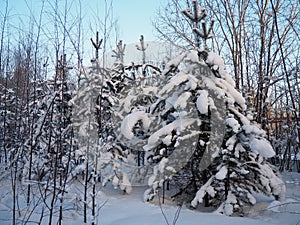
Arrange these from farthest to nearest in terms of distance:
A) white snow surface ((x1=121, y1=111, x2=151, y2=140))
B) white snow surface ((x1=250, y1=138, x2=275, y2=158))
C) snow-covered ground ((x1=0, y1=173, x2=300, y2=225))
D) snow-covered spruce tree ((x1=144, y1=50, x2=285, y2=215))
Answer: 1. white snow surface ((x1=121, y1=111, x2=151, y2=140))
2. snow-covered spruce tree ((x1=144, y1=50, x2=285, y2=215))
3. white snow surface ((x1=250, y1=138, x2=275, y2=158))
4. snow-covered ground ((x1=0, y1=173, x2=300, y2=225))

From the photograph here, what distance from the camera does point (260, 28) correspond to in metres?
8.41

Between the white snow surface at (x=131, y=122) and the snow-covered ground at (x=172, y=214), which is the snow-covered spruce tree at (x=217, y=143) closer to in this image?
the snow-covered ground at (x=172, y=214)

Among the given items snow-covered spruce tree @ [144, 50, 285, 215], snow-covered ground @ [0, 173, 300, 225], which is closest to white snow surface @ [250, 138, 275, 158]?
snow-covered spruce tree @ [144, 50, 285, 215]

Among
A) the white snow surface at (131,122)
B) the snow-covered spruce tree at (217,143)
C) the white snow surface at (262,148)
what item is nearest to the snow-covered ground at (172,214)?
the snow-covered spruce tree at (217,143)

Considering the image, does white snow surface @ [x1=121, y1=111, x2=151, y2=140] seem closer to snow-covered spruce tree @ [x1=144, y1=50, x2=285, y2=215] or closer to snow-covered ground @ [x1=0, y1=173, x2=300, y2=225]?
snow-covered spruce tree @ [x1=144, y1=50, x2=285, y2=215]

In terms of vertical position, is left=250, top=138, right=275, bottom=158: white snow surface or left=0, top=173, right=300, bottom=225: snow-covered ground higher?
left=250, top=138, right=275, bottom=158: white snow surface

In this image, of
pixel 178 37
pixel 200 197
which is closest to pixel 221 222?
→ pixel 200 197

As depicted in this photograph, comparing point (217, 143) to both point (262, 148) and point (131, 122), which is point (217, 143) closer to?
point (262, 148)

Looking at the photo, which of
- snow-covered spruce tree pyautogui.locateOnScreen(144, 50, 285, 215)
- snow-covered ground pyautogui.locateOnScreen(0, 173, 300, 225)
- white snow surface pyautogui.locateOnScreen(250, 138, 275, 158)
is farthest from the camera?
snow-covered spruce tree pyautogui.locateOnScreen(144, 50, 285, 215)

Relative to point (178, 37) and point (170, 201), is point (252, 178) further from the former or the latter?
point (178, 37)

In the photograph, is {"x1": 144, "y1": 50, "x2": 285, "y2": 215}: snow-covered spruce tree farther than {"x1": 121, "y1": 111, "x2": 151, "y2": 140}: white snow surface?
No

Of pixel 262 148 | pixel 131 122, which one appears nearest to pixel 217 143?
pixel 262 148

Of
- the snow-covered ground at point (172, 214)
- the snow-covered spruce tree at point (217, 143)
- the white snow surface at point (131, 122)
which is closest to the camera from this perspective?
the snow-covered ground at point (172, 214)

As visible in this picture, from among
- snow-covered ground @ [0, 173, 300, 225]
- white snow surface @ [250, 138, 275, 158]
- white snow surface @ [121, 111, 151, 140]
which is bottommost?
snow-covered ground @ [0, 173, 300, 225]
